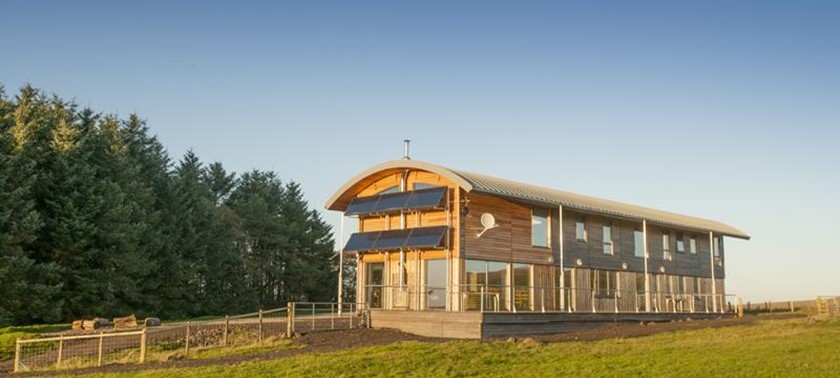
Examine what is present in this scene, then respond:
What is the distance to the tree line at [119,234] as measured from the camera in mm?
31812

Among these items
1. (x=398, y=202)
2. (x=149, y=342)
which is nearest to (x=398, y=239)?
(x=398, y=202)

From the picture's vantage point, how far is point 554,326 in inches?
986

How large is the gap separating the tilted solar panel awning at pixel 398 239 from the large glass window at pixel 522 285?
3219 millimetres

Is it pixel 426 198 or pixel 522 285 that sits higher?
pixel 426 198

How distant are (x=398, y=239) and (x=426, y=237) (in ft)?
4.75

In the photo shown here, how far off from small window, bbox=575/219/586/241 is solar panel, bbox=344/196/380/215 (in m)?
7.79

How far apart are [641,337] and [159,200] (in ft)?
103

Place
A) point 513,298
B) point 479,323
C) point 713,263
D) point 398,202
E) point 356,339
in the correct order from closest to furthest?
point 356,339 → point 479,323 → point 513,298 → point 398,202 → point 713,263

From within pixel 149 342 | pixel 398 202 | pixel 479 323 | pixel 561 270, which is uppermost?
pixel 398 202

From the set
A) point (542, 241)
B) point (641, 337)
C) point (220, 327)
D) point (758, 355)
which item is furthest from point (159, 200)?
point (758, 355)

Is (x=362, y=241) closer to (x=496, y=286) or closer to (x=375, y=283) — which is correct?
(x=375, y=283)

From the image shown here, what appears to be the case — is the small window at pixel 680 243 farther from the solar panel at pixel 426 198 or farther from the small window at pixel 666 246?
the solar panel at pixel 426 198

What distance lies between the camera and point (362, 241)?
27.4 m

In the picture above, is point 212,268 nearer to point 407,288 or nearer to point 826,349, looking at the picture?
point 407,288
